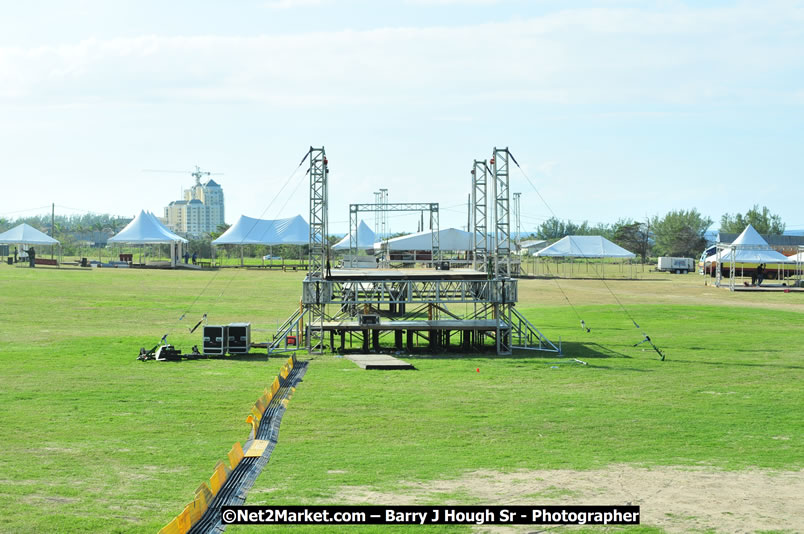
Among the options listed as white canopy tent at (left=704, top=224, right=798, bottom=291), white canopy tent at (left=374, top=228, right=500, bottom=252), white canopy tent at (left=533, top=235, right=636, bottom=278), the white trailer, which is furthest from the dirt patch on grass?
the white trailer

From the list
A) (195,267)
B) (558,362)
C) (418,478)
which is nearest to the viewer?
(418,478)

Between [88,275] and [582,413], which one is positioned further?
[88,275]

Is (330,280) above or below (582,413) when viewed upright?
above

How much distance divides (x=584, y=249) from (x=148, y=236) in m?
54.2

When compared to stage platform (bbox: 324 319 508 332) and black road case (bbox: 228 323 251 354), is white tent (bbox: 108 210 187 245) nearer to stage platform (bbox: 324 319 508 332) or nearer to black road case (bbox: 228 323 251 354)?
stage platform (bbox: 324 319 508 332)

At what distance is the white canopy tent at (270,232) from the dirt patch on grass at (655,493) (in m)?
93.3

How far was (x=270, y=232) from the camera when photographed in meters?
111

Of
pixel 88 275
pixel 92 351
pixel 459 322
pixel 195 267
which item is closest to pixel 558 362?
pixel 459 322

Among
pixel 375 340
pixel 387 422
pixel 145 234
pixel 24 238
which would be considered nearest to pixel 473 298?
pixel 375 340

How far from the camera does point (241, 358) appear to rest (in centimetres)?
3159

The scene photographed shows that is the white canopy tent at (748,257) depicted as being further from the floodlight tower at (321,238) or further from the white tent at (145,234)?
the white tent at (145,234)

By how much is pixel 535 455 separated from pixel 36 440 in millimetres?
9821

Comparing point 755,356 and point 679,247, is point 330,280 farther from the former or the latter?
point 679,247

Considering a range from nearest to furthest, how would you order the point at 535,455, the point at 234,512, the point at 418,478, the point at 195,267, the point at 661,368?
1. the point at 234,512
2. the point at 418,478
3. the point at 535,455
4. the point at 661,368
5. the point at 195,267
